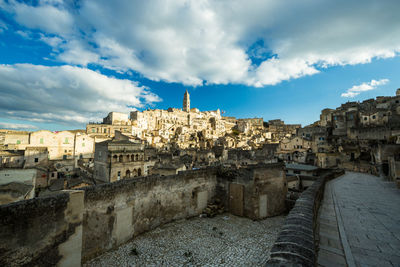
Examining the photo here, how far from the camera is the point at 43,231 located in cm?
591

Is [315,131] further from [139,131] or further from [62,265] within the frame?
[139,131]

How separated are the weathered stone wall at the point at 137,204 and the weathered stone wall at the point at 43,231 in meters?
0.60

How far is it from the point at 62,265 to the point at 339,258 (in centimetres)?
873

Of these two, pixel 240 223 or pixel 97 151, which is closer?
pixel 240 223

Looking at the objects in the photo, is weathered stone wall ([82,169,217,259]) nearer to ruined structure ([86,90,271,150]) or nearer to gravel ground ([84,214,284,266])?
gravel ground ([84,214,284,266])

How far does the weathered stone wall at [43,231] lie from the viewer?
17.1 feet

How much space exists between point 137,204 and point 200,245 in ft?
13.3

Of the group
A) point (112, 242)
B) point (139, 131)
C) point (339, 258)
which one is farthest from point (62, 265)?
point (139, 131)

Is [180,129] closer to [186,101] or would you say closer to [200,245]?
[186,101]

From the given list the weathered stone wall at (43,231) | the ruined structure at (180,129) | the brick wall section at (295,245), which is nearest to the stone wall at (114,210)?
the weathered stone wall at (43,231)

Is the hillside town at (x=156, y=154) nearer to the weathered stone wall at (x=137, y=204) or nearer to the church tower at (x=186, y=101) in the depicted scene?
the weathered stone wall at (x=137, y=204)

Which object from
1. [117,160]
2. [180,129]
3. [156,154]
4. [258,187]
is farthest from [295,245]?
[180,129]

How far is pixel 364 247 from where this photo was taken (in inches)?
152

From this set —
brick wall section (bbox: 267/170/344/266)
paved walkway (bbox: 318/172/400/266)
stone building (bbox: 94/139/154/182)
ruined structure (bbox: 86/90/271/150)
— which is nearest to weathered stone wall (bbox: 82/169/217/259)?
brick wall section (bbox: 267/170/344/266)
